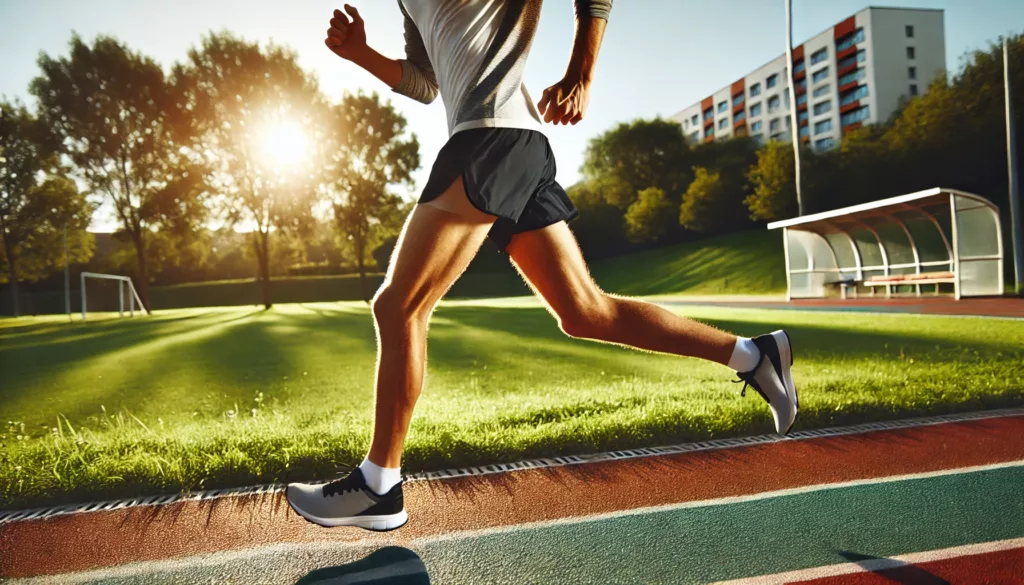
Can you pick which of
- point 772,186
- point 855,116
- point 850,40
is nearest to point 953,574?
point 772,186

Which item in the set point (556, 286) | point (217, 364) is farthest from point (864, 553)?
point (217, 364)

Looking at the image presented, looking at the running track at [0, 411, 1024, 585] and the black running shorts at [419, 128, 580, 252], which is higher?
the black running shorts at [419, 128, 580, 252]

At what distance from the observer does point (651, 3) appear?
13.0 feet

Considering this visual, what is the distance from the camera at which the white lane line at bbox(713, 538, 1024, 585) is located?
166 centimetres

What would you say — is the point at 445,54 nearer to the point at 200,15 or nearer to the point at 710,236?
the point at 200,15

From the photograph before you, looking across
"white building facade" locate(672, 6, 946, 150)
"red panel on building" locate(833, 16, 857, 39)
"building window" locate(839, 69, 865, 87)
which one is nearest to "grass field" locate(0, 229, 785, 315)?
"white building facade" locate(672, 6, 946, 150)

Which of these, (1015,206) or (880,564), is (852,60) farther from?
(880,564)

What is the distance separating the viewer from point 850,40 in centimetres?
4138

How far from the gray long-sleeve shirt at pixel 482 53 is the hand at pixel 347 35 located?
0.69 feet

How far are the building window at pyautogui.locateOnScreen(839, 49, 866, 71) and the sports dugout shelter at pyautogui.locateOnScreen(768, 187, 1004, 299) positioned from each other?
35.9m

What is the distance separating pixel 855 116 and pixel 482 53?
51.1m

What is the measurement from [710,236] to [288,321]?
26.2 feet

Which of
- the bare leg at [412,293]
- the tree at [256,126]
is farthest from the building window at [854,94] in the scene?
the bare leg at [412,293]

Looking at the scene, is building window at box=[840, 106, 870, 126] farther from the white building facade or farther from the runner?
the runner
